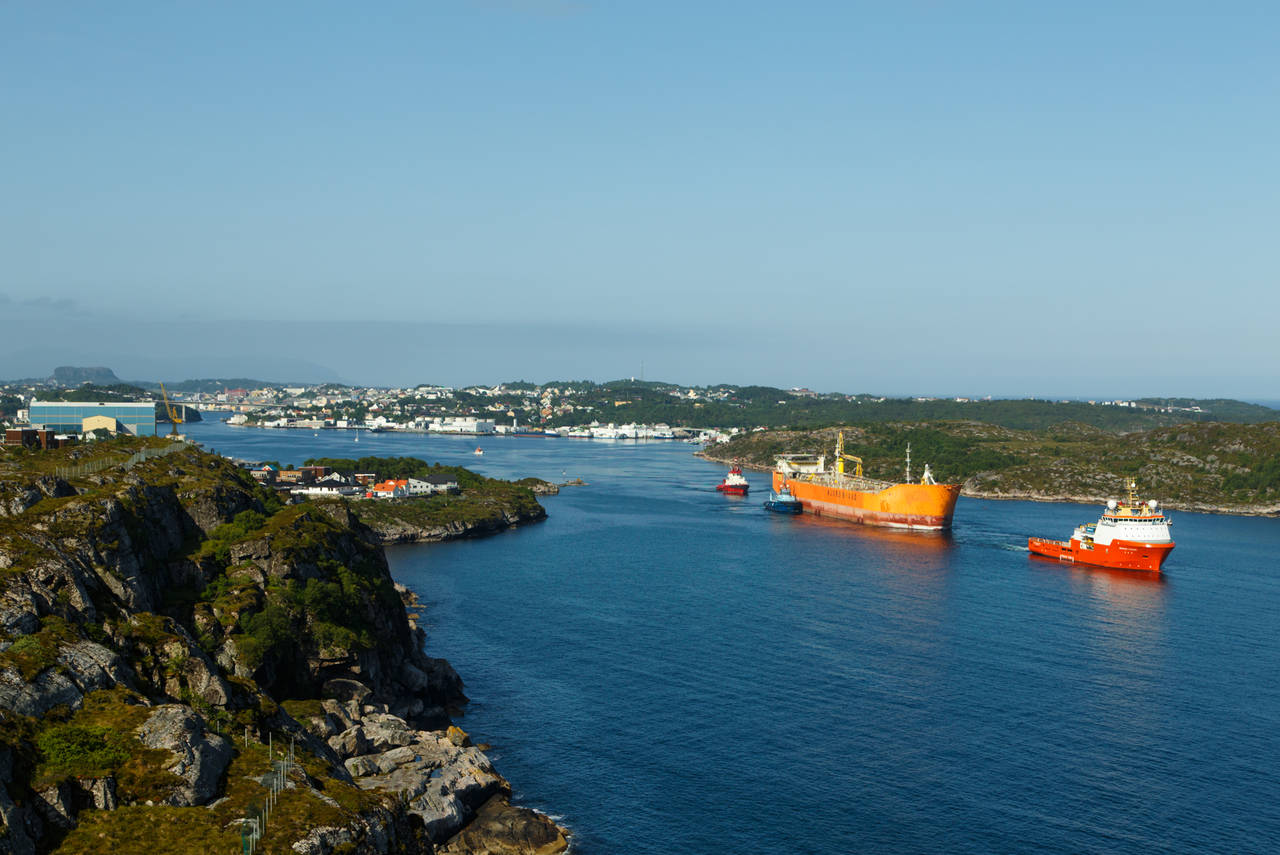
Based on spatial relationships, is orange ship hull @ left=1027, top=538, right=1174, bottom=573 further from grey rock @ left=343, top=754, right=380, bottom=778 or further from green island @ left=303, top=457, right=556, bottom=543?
grey rock @ left=343, top=754, right=380, bottom=778

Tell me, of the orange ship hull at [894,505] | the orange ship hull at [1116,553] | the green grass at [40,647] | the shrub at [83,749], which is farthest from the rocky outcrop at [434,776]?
the orange ship hull at [894,505]

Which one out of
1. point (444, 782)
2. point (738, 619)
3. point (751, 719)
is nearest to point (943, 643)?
point (738, 619)

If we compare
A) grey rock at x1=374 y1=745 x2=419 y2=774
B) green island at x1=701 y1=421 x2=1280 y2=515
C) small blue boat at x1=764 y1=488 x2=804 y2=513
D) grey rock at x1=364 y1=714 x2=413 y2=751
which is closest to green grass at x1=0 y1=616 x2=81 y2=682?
grey rock at x1=374 y1=745 x2=419 y2=774

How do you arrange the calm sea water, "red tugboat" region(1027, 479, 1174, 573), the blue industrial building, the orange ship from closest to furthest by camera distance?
1. the calm sea water
2. "red tugboat" region(1027, 479, 1174, 573)
3. the orange ship
4. the blue industrial building

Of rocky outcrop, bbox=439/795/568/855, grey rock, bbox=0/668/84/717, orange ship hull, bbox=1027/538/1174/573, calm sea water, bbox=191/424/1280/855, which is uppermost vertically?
grey rock, bbox=0/668/84/717

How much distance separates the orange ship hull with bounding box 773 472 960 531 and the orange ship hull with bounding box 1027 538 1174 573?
12.6 m

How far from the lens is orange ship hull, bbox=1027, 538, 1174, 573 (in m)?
63.3

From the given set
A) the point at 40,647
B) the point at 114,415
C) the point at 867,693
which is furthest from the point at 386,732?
the point at 114,415

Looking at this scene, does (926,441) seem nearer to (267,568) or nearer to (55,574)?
(267,568)

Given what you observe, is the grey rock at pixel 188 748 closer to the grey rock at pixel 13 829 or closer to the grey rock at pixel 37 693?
the grey rock at pixel 37 693

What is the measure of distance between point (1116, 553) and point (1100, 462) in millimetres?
58279

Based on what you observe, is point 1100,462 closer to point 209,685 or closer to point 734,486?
point 734,486

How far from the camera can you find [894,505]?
278 feet

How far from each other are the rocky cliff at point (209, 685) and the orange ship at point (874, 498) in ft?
165
